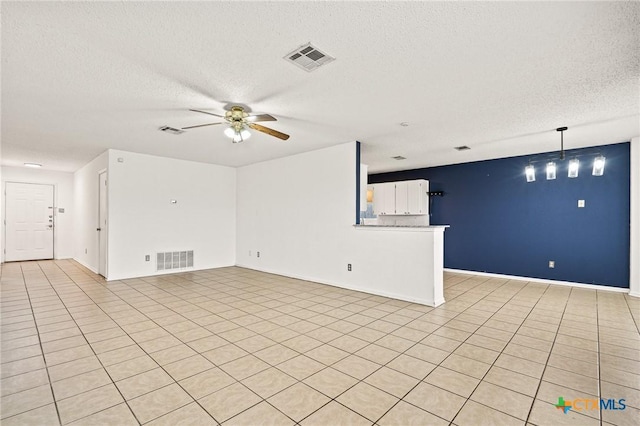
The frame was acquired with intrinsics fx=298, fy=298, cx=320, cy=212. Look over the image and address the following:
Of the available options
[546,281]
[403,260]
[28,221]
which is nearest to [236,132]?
[403,260]

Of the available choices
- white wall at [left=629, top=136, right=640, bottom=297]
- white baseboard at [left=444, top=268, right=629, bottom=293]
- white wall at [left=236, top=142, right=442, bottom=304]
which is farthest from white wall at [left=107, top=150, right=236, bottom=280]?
white wall at [left=629, top=136, right=640, bottom=297]

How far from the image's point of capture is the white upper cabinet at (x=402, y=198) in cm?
736

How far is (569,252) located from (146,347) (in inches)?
269

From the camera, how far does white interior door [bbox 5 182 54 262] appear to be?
7.79 meters

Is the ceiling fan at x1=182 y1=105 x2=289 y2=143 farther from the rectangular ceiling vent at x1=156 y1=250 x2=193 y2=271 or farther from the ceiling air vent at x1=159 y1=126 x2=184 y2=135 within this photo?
the rectangular ceiling vent at x1=156 y1=250 x2=193 y2=271

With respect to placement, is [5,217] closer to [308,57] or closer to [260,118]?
[260,118]

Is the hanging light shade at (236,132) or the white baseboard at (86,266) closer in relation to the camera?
the hanging light shade at (236,132)

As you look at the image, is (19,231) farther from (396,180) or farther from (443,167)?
(443,167)

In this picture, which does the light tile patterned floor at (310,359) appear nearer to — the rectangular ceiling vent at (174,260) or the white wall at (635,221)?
the white wall at (635,221)

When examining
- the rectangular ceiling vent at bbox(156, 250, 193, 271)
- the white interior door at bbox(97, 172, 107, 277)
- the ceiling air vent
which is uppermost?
the ceiling air vent

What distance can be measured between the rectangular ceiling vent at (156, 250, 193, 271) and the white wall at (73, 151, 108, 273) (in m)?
1.43

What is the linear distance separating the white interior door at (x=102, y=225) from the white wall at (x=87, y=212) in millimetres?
231

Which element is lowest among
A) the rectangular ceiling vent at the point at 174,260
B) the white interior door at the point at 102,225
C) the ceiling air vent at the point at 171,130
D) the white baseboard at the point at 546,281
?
the white baseboard at the point at 546,281

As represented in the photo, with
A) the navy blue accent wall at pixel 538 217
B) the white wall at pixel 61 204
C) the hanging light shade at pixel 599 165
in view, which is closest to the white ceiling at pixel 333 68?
the hanging light shade at pixel 599 165
